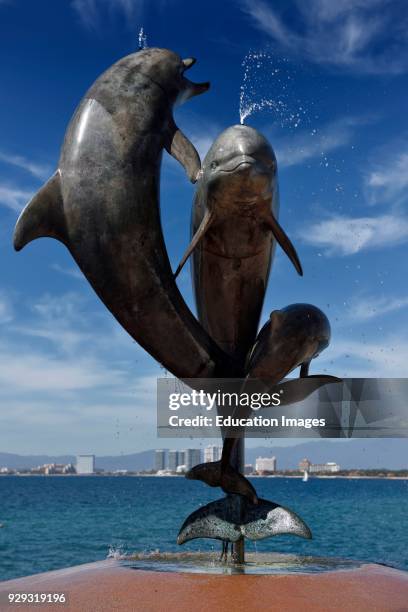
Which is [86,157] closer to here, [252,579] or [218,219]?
[218,219]

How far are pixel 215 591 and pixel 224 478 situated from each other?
5.49 ft

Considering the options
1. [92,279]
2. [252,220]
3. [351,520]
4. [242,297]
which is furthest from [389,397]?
[351,520]

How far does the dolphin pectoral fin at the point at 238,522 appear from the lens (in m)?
7.23

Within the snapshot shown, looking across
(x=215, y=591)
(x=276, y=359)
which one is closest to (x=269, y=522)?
(x=215, y=591)

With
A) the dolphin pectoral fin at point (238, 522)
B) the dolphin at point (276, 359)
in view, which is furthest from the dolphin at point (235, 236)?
the dolphin pectoral fin at point (238, 522)

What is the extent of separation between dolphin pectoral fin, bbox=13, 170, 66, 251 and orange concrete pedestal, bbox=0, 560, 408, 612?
10.3ft

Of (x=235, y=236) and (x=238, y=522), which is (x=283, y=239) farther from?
(x=238, y=522)

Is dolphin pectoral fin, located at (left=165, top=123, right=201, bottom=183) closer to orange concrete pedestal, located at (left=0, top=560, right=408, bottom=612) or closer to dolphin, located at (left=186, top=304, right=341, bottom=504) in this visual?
dolphin, located at (left=186, top=304, right=341, bottom=504)

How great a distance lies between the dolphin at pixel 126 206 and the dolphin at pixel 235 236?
43cm

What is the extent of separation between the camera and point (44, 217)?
7.36m

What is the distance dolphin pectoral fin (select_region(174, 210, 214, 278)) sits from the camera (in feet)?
23.7

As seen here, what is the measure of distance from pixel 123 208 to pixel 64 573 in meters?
3.41

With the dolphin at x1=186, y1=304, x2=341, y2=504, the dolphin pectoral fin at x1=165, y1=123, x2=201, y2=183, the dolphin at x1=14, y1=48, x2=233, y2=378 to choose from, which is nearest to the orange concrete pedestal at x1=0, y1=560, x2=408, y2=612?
the dolphin at x1=186, y1=304, x2=341, y2=504

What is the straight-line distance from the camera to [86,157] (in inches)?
282
